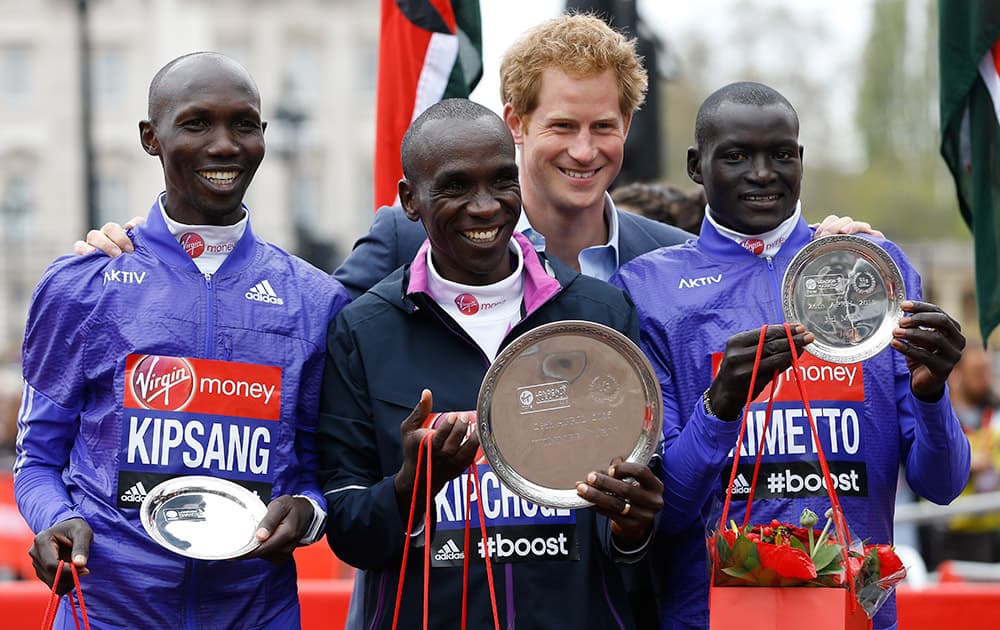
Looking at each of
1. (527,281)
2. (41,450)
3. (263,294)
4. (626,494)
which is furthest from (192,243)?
(626,494)

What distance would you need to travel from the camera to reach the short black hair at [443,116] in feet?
12.2

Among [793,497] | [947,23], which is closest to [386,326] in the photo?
[793,497]

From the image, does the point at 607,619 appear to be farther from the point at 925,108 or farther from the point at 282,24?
the point at 282,24

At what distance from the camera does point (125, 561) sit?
3553 millimetres

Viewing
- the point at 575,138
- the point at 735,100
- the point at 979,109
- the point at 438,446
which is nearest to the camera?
the point at 438,446

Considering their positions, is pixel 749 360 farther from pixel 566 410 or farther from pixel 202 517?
pixel 202 517

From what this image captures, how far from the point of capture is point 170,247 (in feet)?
12.4

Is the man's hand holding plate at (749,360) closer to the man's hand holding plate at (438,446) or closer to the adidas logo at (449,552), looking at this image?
the man's hand holding plate at (438,446)

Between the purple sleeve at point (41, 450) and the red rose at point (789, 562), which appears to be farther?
the purple sleeve at point (41, 450)

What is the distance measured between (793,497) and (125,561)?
1663 mm

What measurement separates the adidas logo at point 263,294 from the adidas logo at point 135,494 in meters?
0.56

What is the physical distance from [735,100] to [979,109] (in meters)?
1.52

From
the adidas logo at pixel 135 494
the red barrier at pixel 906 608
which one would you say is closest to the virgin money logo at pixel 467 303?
the adidas logo at pixel 135 494

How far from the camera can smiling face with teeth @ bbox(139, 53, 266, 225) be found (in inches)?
148
